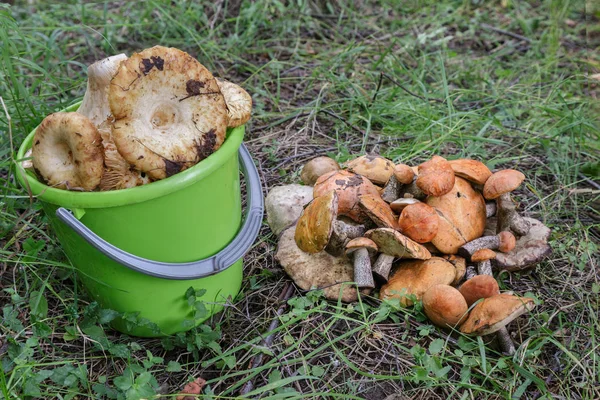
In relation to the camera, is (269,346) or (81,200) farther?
(269,346)

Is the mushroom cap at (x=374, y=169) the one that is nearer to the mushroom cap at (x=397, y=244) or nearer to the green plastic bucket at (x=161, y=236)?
the mushroom cap at (x=397, y=244)

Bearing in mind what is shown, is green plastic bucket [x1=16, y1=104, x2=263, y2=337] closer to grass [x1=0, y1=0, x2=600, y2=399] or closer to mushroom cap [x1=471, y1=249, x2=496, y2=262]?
grass [x1=0, y1=0, x2=600, y2=399]

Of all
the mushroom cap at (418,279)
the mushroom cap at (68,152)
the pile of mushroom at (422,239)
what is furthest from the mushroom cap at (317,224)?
the mushroom cap at (68,152)

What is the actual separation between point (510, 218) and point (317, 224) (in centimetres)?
90

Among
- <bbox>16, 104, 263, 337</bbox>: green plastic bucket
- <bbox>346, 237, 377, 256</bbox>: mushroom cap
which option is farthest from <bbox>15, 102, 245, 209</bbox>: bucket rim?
<bbox>346, 237, 377, 256</bbox>: mushroom cap

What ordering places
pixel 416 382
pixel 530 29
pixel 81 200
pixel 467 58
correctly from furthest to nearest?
pixel 530 29, pixel 467 58, pixel 416 382, pixel 81 200

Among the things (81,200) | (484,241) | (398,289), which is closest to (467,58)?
(484,241)

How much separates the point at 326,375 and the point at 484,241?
90 cm

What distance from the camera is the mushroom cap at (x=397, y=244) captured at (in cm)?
217

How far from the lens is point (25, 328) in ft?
7.24

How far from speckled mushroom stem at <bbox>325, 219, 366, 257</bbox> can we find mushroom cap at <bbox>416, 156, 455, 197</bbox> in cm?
32

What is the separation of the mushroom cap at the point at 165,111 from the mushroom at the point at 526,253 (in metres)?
1.35

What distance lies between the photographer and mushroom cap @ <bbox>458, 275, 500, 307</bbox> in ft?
6.93

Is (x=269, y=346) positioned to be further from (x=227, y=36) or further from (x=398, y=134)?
(x=227, y=36)
